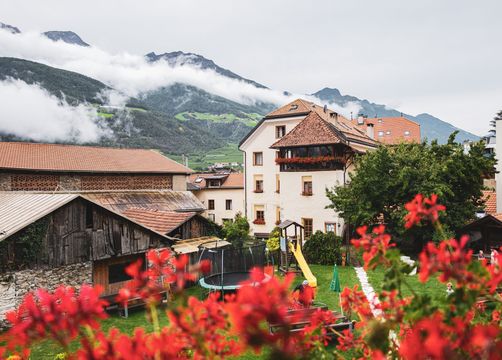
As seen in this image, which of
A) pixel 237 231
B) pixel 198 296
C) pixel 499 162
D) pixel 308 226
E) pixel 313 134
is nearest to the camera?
pixel 198 296

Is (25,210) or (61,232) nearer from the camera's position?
(61,232)

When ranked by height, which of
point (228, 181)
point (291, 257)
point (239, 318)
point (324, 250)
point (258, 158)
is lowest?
point (291, 257)

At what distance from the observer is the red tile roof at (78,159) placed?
26.3 metres

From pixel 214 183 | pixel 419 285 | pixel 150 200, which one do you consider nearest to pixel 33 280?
pixel 419 285

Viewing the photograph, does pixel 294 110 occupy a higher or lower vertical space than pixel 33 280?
higher

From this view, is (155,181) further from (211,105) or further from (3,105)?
(211,105)

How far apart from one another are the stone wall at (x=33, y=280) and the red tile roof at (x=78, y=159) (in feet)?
44.2

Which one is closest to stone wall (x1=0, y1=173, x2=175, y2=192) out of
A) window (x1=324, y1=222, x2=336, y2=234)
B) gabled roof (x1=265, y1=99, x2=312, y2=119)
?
gabled roof (x1=265, y1=99, x2=312, y2=119)

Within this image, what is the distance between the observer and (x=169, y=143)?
113 meters

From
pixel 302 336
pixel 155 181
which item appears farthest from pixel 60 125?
pixel 302 336

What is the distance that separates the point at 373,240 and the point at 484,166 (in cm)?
2313

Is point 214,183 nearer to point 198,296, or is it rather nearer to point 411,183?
point 411,183

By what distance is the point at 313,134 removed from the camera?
27672 mm

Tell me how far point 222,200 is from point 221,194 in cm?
65
